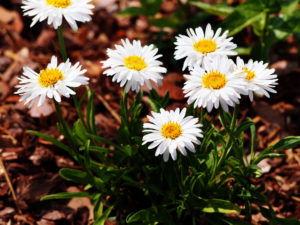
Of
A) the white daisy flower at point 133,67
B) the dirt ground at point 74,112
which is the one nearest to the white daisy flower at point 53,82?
the white daisy flower at point 133,67

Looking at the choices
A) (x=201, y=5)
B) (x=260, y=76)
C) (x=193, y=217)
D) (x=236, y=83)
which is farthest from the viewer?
(x=201, y=5)

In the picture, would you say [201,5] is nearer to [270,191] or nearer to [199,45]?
[199,45]

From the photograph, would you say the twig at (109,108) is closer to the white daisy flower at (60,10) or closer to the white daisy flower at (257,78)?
the white daisy flower at (60,10)

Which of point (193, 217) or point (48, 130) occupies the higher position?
point (48, 130)

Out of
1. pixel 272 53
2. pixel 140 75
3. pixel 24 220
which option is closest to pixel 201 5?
pixel 272 53

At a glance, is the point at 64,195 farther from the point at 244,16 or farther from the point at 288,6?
the point at 288,6

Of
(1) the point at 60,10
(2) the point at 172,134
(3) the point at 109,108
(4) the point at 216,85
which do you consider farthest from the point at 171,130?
(3) the point at 109,108
